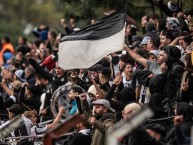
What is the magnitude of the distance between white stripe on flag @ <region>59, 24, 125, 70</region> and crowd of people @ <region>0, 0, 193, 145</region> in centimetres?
37

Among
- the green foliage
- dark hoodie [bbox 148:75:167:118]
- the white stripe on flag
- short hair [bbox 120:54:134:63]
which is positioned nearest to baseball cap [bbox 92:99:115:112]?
dark hoodie [bbox 148:75:167:118]

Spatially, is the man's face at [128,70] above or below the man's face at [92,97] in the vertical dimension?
above

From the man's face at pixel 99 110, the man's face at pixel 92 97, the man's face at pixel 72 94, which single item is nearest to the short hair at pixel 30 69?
the man's face at pixel 72 94

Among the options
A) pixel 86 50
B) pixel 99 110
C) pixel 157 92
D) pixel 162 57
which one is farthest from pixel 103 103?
pixel 86 50

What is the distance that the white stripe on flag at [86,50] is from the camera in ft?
73.8

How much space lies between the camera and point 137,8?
33.8 m

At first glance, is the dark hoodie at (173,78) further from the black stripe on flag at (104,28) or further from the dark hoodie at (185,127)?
the dark hoodie at (185,127)

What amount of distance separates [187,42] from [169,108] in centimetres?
258

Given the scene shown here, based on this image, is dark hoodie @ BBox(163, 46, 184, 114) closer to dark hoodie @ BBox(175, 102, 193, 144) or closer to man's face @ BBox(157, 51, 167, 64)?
man's face @ BBox(157, 51, 167, 64)

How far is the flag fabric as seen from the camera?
22.6m

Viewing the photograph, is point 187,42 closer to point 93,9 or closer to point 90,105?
point 90,105

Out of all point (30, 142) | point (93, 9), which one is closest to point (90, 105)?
point (30, 142)

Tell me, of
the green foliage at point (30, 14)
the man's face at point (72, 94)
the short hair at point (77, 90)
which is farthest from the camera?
the green foliage at point (30, 14)

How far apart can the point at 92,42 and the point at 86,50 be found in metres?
0.20
